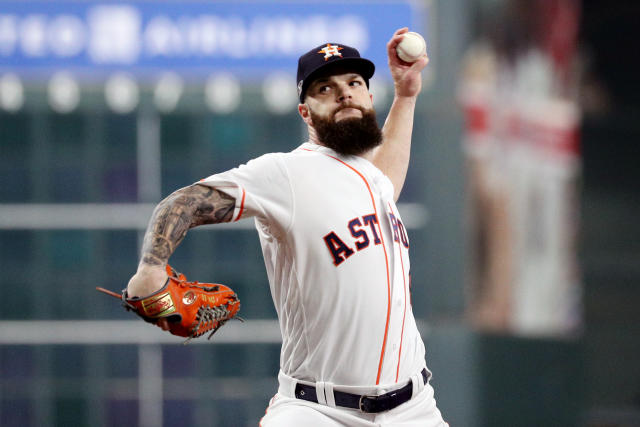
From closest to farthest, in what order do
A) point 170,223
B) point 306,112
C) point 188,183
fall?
1. point 170,223
2. point 306,112
3. point 188,183

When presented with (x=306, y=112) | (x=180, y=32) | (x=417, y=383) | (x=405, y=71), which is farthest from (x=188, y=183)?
(x=417, y=383)

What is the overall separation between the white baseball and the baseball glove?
1.14 metres

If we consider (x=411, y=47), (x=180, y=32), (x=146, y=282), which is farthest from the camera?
(x=180, y=32)

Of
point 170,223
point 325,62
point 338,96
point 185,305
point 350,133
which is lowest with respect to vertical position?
point 185,305

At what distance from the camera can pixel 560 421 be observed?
12812 mm

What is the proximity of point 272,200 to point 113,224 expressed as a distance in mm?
8782

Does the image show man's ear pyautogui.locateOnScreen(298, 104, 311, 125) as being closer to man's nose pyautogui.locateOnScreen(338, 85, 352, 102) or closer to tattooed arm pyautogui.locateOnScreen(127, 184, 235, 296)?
man's nose pyautogui.locateOnScreen(338, 85, 352, 102)

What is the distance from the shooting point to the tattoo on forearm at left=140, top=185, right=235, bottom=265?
273 centimetres

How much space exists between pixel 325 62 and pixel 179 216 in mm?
759

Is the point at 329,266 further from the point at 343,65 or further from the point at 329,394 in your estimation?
the point at 343,65

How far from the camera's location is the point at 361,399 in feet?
9.93

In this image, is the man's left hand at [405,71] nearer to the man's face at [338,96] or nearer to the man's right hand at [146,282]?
the man's face at [338,96]

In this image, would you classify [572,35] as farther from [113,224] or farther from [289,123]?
[113,224]

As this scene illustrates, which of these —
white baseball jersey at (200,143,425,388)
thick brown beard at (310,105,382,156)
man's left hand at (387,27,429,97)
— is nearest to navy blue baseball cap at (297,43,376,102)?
thick brown beard at (310,105,382,156)
